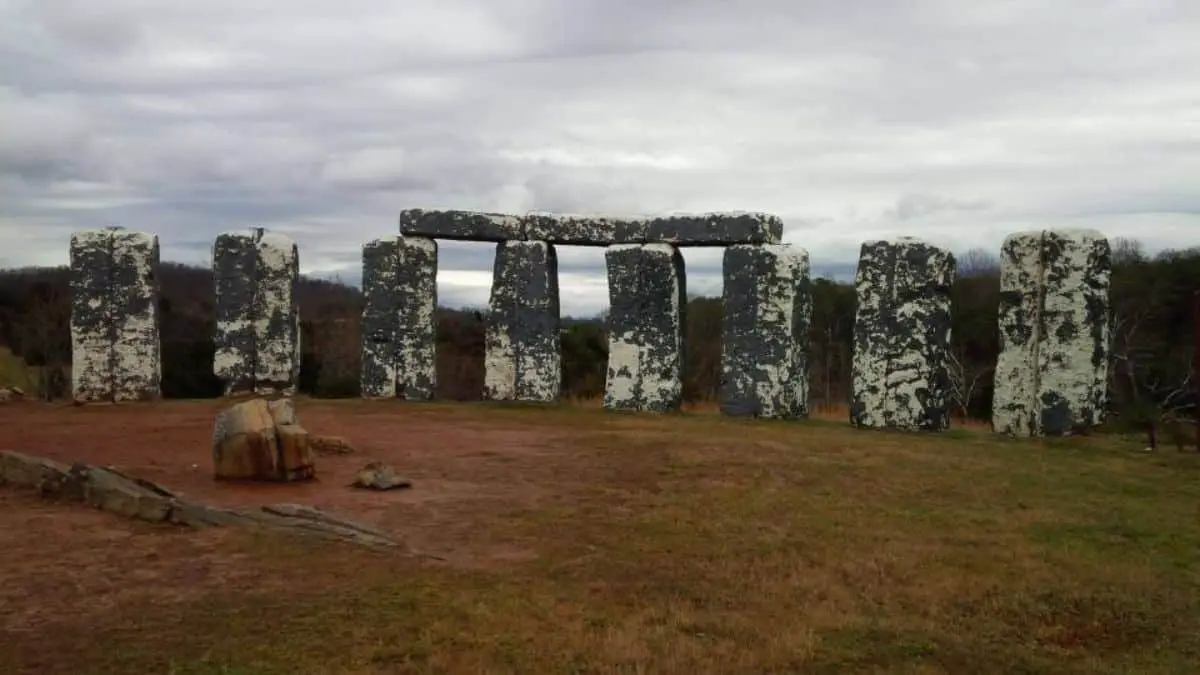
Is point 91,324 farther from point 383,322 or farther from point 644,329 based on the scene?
point 644,329

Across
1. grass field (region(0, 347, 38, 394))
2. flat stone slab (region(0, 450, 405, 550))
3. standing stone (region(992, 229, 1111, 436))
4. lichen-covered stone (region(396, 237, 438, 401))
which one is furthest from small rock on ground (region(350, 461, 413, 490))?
grass field (region(0, 347, 38, 394))

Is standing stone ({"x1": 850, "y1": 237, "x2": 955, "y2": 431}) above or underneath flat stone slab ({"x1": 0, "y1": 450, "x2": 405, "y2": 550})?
above

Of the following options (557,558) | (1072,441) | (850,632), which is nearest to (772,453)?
(1072,441)

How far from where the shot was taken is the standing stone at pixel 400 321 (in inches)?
631

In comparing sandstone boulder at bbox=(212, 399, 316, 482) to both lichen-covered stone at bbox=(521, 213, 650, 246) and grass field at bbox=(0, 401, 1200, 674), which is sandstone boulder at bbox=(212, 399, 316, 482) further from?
lichen-covered stone at bbox=(521, 213, 650, 246)

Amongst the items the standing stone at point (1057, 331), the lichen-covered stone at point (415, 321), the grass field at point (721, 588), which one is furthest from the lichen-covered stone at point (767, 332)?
the grass field at point (721, 588)

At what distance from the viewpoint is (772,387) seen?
14344 mm

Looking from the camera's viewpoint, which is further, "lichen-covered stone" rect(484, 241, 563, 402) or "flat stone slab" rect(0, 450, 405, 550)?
"lichen-covered stone" rect(484, 241, 563, 402)

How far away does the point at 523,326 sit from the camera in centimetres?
1591

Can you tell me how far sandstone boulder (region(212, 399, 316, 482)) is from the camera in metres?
8.42

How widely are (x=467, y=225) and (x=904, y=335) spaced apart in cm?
658

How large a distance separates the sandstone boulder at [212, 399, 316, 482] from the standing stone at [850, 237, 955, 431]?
7.43 m

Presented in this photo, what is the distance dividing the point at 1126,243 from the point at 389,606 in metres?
30.9

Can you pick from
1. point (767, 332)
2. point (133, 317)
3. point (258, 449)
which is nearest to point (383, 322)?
point (133, 317)
